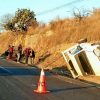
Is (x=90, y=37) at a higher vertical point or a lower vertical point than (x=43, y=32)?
lower

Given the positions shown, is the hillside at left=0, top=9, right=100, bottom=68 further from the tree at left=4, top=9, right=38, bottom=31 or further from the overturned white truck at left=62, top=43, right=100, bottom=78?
the overturned white truck at left=62, top=43, right=100, bottom=78

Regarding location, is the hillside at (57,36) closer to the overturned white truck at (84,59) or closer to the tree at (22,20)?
the tree at (22,20)

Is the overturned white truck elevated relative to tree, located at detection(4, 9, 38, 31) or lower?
lower

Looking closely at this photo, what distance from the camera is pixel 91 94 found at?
58.4 ft

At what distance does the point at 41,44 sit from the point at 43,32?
136 inches

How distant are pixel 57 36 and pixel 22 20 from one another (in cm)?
1985

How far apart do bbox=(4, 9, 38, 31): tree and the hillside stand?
14.8 feet

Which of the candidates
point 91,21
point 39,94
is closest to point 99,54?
point 39,94

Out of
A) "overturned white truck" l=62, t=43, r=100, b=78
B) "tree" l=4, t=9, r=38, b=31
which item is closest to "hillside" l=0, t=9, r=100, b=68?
"tree" l=4, t=9, r=38, b=31

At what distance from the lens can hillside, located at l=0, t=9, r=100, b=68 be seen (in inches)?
1672

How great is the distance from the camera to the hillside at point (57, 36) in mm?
42469

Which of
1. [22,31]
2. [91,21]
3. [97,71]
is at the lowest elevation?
[97,71]

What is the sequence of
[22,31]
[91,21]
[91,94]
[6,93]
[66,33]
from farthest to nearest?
[22,31]
[66,33]
[91,21]
[91,94]
[6,93]

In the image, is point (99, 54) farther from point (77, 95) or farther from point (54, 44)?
point (54, 44)
